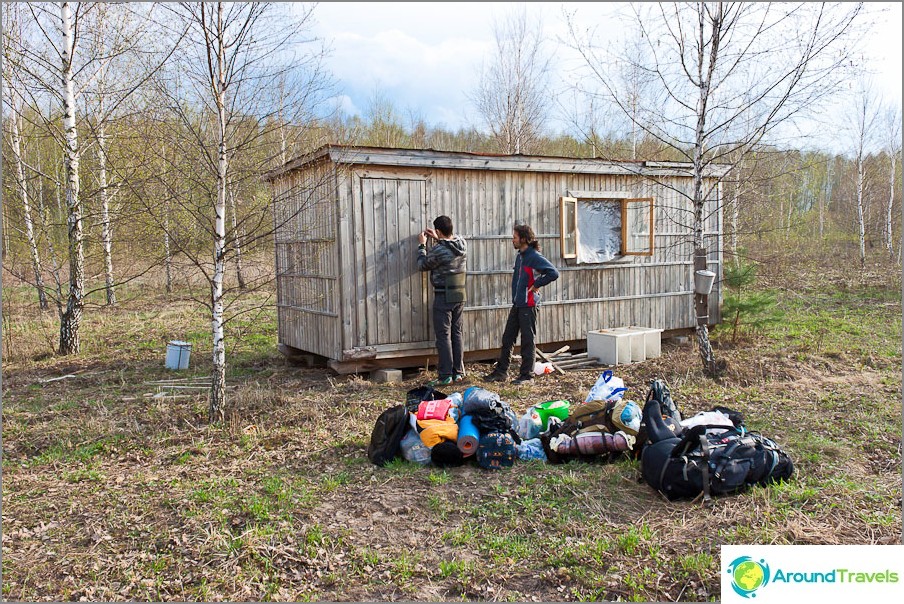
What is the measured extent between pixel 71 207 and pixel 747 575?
1075 cm

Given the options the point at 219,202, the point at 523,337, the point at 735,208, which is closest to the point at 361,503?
the point at 219,202

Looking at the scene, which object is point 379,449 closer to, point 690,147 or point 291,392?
point 291,392

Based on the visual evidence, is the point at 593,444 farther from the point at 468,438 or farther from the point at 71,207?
the point at 71,207

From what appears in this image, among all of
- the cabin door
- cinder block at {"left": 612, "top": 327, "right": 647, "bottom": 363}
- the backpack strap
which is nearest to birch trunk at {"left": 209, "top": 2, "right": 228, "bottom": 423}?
the cabin door

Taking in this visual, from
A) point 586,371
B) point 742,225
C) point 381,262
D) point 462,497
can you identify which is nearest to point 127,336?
point 381,262

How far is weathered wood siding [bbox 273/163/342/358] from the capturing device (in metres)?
8.40

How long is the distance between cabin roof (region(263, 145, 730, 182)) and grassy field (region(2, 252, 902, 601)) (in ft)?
9.96

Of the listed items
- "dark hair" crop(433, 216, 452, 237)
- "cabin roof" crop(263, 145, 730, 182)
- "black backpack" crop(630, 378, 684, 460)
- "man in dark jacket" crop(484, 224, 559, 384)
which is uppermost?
"cabin roof" crop(263, 145, 730, 182)

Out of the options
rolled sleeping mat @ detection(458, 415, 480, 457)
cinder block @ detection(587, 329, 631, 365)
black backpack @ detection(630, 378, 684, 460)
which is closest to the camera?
black backpack @ detection(630, 378, 684, 460)

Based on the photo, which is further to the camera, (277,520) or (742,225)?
(742,225)

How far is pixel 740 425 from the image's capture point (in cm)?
524

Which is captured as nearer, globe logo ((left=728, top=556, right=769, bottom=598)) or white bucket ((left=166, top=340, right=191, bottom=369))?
globe logo ((left=728, top=556, right=769, bottom=598))

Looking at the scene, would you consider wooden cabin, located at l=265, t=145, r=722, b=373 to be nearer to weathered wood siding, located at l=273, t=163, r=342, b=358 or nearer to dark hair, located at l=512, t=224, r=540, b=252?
weathered wood siding, located at l=273, t=163, r=342, b=358

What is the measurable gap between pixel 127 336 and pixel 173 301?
5679mm
